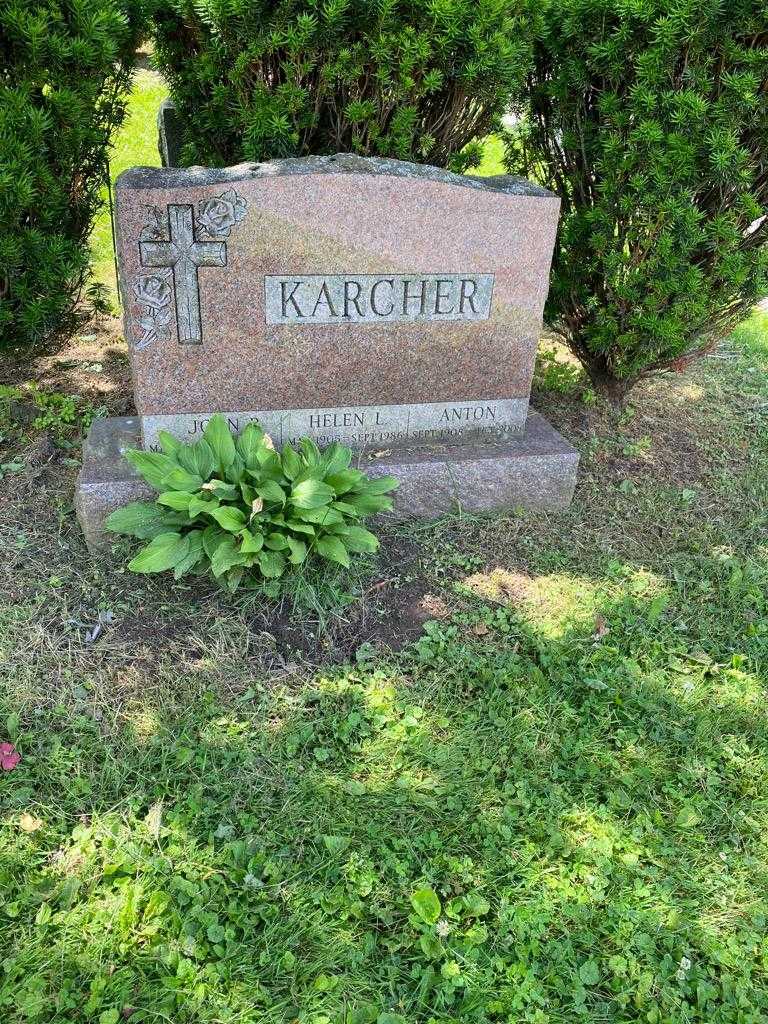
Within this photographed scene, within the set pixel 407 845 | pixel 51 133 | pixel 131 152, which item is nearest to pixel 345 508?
pixel 407 845

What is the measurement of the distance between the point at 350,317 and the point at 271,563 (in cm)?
113

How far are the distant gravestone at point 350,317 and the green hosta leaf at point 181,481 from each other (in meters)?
0.35

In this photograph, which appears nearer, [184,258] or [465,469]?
[184,258]

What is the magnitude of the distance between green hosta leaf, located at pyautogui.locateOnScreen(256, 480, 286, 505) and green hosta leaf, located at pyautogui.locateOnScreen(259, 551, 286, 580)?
0.64ft

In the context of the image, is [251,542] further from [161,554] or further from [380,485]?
[380,485]

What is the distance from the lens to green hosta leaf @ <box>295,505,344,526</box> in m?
3.09

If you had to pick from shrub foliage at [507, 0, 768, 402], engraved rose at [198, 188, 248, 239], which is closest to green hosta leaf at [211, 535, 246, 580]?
engraved rose at [198, 188, 248, 239]

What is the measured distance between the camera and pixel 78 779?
256 cm

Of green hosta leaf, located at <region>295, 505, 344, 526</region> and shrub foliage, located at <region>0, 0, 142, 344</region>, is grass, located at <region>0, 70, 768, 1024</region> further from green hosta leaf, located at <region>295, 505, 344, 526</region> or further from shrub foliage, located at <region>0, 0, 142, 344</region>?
shrub foliage, located at <region>0, 0, 142, 344</region>

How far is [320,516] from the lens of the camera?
10.2 ft

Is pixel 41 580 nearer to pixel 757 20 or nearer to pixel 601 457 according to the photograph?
pixel 601 457

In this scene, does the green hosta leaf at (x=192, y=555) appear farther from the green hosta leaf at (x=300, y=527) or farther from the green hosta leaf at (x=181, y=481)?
the green hosta leaf at (x=300, y=527)

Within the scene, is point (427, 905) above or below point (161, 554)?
below

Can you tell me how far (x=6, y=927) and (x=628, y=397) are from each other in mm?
4163
